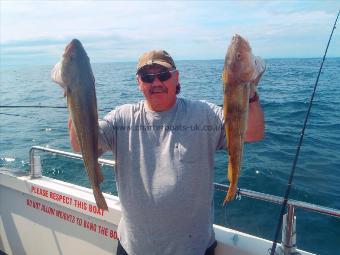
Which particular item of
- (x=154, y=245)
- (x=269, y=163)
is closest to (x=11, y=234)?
(x=154, y=245)

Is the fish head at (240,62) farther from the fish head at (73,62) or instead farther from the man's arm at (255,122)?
the fish head at (73,62)

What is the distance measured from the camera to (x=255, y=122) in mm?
2352

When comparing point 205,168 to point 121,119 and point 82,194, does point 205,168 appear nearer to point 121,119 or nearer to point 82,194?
point 121,119

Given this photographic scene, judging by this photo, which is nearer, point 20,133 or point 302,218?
point 302,218

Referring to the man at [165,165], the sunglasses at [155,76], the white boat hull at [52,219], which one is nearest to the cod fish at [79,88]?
the man at [165,165]

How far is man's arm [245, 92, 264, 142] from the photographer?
2293 mm

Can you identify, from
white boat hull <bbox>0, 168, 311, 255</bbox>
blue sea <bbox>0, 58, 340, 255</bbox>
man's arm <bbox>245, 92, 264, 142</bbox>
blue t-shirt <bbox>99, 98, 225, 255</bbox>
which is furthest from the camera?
blue sea <bbox>0, 58, 340, 255</bbox>

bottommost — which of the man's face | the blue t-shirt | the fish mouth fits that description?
the blue t-shirt

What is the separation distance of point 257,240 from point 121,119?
1.53m

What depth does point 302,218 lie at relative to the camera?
635 centimetres

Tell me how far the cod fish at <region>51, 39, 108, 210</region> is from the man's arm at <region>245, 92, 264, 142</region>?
952 millimetres

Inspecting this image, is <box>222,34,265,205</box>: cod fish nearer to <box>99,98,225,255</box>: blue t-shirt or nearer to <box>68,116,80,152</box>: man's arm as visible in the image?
<box>99,98,225,255</box>: blue t-shirt

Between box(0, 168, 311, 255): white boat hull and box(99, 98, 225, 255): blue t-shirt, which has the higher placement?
box(99, 98, 225, 255): blue t-shirt

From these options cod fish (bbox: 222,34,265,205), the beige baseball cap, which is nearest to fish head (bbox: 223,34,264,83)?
cod fish (bbox: 222,34,265,205)
